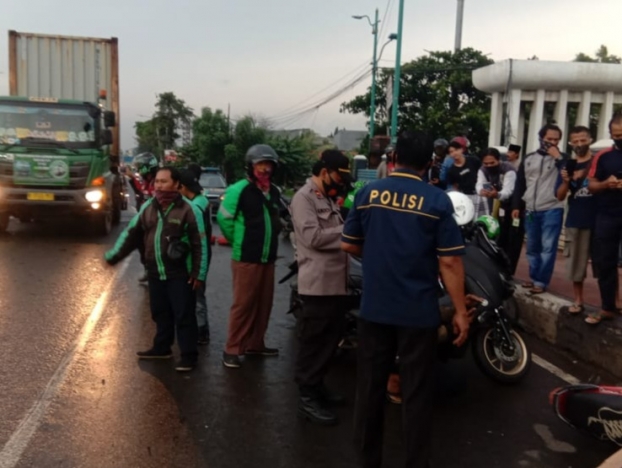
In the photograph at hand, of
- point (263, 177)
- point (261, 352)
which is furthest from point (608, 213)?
point (261, 352)

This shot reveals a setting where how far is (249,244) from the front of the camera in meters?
5.17

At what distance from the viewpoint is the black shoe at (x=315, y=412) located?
13.9ft

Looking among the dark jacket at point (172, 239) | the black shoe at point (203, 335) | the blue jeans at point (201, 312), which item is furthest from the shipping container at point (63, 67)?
the dark jacket at point (172, 239)

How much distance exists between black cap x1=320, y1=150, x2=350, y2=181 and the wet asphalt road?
5.29ft

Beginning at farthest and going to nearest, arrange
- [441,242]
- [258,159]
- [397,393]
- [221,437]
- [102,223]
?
[102,223], [258,159], [397,393], [221,437], [441,242]

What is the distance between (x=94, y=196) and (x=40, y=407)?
26.8 ft

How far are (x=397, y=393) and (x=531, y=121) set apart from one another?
1275 centimetres

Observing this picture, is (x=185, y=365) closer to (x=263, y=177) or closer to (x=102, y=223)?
(x=263, y=177)

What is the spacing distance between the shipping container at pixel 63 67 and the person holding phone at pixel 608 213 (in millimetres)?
11301

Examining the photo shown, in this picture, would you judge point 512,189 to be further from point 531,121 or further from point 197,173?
point 531,121

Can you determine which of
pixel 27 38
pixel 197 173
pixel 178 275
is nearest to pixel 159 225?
pixel 178 275

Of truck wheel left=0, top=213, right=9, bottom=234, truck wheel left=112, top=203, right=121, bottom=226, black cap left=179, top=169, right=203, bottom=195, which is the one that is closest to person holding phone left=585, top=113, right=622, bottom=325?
black cap left=179, top=169, right=203, bottom=195

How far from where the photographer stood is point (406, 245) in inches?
126

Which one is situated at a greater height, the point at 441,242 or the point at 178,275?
the point at 441,242
